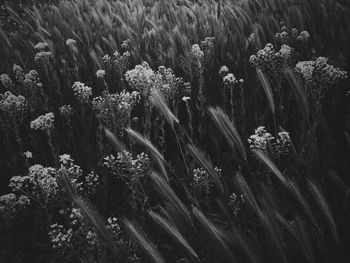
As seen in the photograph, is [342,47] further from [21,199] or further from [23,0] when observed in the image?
[23,0]

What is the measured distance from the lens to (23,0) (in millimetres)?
6133

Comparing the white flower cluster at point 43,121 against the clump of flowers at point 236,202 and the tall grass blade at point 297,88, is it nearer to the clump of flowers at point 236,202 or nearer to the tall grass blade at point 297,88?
the clump of flowers at point 236,202

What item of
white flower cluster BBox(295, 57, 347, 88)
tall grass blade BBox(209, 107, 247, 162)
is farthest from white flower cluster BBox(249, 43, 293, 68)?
tall grass blade BBox(209, 107, 247, 162)

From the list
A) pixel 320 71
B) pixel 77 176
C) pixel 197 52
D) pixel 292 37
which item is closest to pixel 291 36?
pixel 292 37

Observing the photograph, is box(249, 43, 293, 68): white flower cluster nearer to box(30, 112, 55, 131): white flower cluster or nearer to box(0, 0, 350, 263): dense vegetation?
box(0, 0, 350, 263): dense vegetation

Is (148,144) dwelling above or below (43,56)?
below

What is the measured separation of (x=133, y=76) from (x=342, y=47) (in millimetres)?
1139

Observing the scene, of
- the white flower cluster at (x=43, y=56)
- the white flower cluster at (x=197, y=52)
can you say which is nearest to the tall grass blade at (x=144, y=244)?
the white flower cluster at (x=197, y=52)

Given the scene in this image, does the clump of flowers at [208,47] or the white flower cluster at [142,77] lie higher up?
the clump of flowers at [208,47]

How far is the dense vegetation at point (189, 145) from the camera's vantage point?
3.48 feet

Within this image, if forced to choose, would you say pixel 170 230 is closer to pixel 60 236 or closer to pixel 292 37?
pixel 60 236

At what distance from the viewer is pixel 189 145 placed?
44.0 inches

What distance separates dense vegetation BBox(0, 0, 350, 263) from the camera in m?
1.06

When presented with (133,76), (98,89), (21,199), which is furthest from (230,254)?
(98,89)
